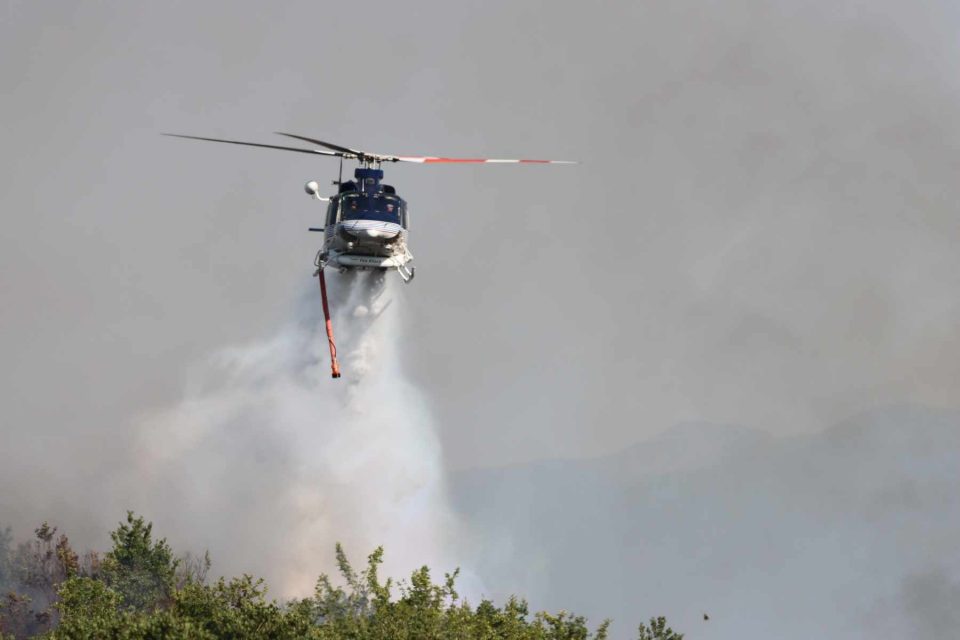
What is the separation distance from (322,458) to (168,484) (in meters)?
25.5

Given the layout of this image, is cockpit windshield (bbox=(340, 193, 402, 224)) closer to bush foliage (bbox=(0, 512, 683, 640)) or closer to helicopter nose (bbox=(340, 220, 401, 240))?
helicopter nose (bbox=(340, 220, 401, 240))

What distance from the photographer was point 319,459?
83.2 metres

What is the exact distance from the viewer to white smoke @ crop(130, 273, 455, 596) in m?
75.6

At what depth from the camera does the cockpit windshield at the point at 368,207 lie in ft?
208

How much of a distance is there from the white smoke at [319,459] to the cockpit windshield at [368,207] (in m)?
8.74

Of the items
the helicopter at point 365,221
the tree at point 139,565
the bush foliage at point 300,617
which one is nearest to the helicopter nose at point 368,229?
the helicopter at point 365,221

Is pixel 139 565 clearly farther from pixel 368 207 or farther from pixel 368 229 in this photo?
pixel 368 207

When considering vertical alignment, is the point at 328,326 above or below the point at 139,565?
above

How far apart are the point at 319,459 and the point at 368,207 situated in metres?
24.6

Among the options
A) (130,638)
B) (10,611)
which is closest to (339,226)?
(130,638)

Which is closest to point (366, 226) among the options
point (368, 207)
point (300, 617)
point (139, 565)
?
point (368, 207)

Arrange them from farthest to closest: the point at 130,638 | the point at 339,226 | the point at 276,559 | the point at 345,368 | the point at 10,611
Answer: the point at 10,611, the point at 276,559, the point at 345,368, the point at 339,226, the point at 130,638

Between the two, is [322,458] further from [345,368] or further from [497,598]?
[497,598]

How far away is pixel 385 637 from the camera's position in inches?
1737
